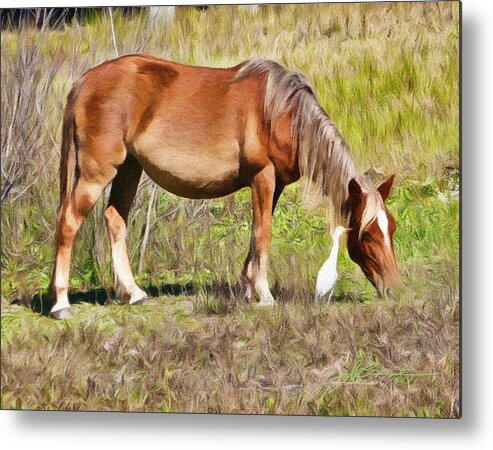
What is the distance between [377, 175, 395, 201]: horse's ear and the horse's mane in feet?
0.09

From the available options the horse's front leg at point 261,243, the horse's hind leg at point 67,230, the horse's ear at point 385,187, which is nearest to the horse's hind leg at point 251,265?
the horse's front leg at point 261,243

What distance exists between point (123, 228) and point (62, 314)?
43 cm

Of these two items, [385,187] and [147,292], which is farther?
[147,292]

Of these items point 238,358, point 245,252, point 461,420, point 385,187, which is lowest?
point 461,420

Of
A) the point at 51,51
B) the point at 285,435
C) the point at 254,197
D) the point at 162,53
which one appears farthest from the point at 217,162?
the point at 285,435

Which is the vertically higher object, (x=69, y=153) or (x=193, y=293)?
(x=69, y=153)

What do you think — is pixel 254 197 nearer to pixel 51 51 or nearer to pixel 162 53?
pixel 162 53

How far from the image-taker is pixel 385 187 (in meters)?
4.39

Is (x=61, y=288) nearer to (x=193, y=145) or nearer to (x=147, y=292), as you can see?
(x=147, y=292)

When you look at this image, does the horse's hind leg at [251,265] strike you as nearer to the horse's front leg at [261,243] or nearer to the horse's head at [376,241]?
the horse's front leg at [261,243]

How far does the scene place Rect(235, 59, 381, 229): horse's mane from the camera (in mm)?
4414

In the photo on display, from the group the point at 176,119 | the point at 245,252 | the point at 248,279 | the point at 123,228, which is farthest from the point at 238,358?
the point at 176,119

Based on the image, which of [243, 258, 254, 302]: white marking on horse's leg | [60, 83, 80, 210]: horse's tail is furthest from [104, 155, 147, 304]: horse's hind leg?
[243, 258, 254, 302]: white marking on horse's leg

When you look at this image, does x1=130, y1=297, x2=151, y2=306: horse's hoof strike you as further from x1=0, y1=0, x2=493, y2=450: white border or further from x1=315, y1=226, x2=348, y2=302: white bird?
x1=315, y1=226, x2=348, y2=302: white bird
